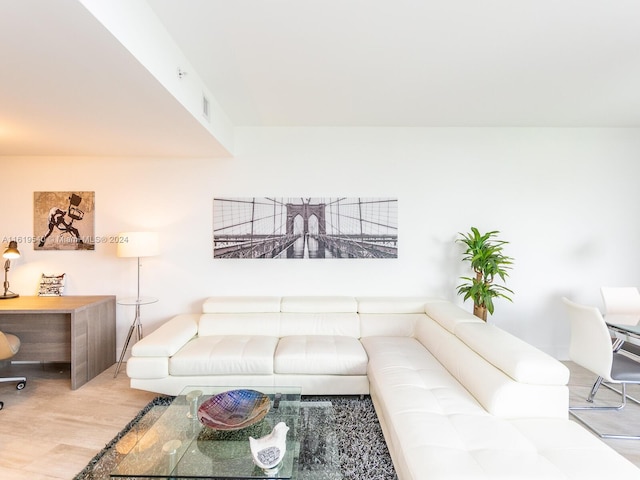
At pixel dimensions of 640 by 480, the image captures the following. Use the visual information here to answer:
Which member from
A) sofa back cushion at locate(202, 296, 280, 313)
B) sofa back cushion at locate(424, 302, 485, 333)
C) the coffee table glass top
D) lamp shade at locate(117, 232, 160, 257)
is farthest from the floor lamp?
sofa back cushion at locate(424, 302, 485, 333)

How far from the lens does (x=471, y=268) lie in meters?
3.69

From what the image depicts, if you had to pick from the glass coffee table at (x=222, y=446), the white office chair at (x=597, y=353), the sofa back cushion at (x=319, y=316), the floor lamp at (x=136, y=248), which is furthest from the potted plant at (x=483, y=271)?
the floor lamp at (x=136, y=248)

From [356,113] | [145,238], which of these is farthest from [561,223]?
[145,238]

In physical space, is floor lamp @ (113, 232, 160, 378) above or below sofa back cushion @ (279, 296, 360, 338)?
above

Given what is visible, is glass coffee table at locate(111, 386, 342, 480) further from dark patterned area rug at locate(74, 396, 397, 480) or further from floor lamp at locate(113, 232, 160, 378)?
floor lamp at locate(113, 232, 160, 378)

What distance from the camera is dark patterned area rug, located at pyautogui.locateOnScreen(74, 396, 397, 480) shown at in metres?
1.90

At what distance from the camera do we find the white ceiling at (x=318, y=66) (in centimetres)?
173

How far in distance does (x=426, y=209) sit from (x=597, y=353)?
1923 millimetres

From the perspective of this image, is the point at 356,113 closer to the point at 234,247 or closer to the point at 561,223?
the point at 234,247

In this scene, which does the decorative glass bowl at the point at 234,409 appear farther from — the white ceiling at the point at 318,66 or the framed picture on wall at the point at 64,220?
the framed picture on wall at the point at 64,220

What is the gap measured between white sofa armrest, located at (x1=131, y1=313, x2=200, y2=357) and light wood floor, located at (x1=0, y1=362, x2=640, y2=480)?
0.44m

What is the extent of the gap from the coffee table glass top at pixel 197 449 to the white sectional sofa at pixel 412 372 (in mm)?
563

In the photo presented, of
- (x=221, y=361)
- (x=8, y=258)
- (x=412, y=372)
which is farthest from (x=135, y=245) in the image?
(x=412, y=372)

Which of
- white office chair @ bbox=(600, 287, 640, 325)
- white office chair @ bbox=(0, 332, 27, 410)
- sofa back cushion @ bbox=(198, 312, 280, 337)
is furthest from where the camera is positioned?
sofa back cushion @ bbox=(198, 312, 280, 337)
